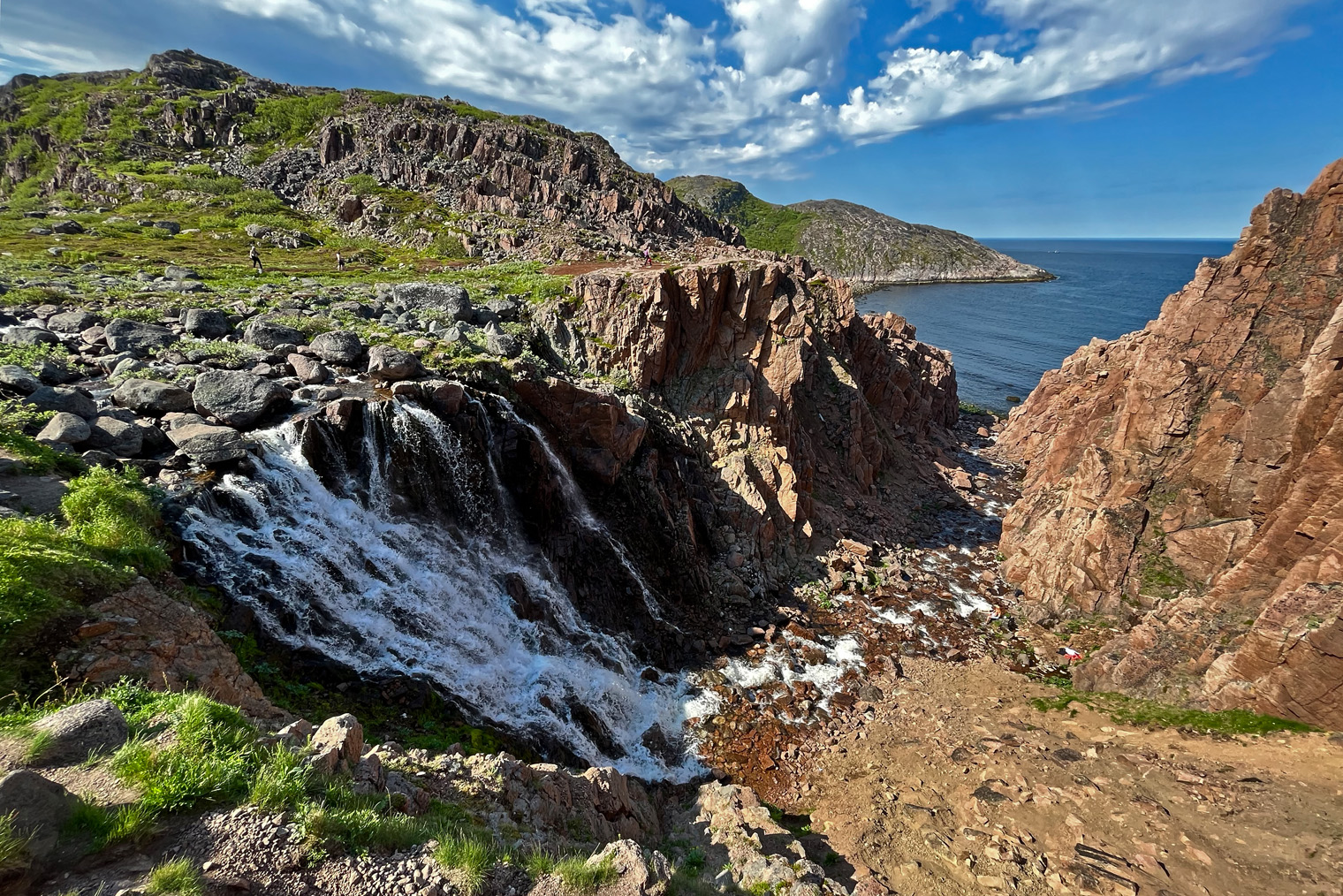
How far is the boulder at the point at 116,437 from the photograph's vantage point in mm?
15133

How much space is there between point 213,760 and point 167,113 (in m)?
132

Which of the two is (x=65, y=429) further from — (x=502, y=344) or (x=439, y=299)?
(x=439, y=299)

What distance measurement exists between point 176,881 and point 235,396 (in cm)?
1736

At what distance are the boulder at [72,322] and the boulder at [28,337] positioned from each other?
3.48 ft

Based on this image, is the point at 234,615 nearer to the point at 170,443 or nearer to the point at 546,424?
the point at 170,443

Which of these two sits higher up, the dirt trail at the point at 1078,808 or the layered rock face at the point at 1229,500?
the layered rock face at the point at 1229,500

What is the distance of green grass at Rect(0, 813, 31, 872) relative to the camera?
4438 millimetres

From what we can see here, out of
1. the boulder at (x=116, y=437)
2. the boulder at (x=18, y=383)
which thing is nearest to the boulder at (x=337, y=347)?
the boulder at (x=116, y=437)

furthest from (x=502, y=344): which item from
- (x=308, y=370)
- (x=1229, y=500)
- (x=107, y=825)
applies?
(x=1229, y=500)

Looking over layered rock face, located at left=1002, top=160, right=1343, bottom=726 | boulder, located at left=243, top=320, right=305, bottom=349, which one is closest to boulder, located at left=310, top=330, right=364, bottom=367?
boulder, located at left=243, top=320, right=305, bottom=349

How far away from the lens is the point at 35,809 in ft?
16.2

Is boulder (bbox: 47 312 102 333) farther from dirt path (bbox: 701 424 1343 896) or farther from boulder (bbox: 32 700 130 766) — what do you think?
dirt path (bbox: 701 424 1343 896)

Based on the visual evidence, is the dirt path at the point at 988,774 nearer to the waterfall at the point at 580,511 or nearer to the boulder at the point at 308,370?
the waterfall at the point at 580,511

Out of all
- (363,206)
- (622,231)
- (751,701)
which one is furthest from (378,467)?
(363,206)
